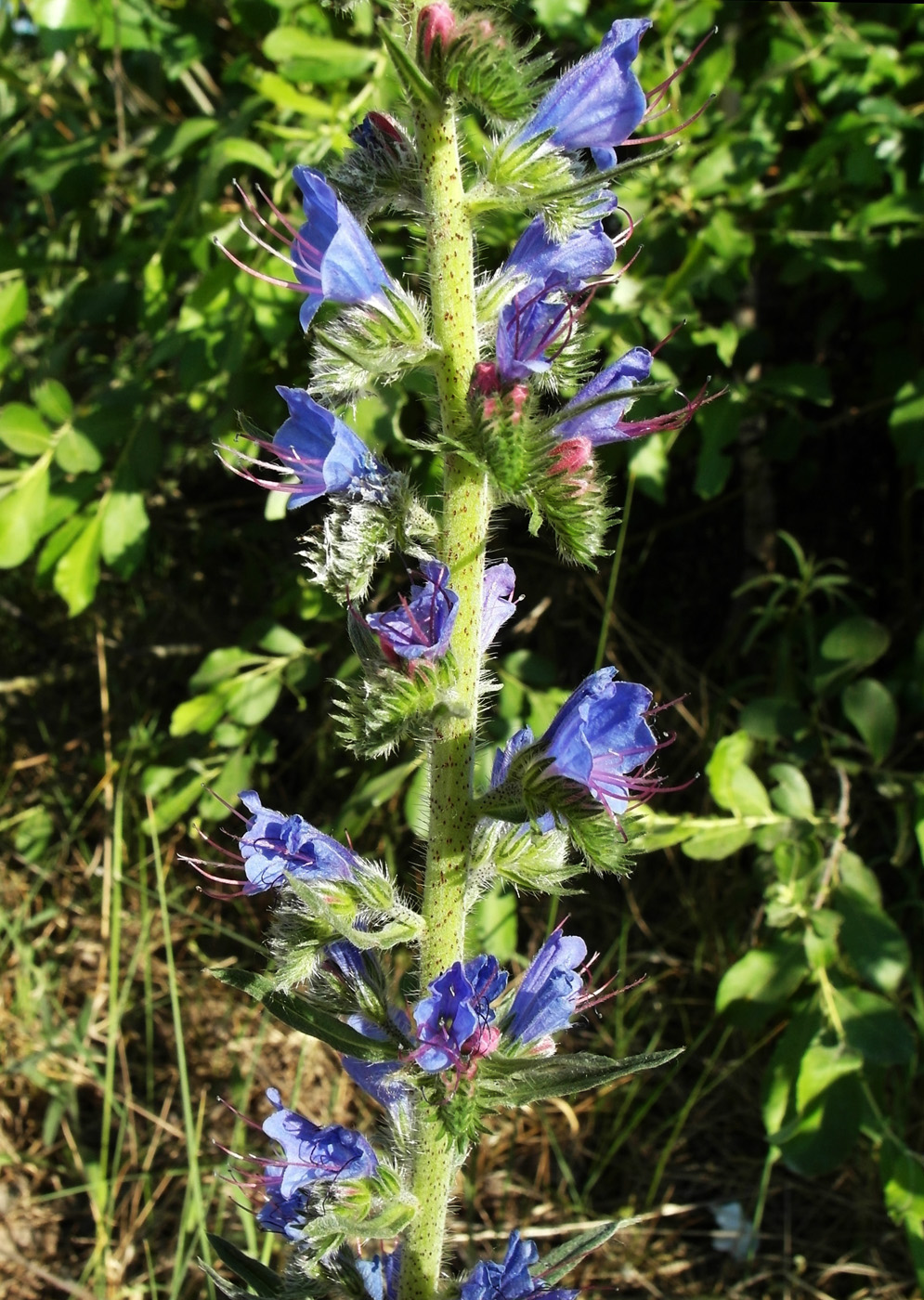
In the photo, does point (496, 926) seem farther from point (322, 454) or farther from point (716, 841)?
point (322, 454)

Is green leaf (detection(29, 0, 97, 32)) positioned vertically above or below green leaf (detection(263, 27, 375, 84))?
above

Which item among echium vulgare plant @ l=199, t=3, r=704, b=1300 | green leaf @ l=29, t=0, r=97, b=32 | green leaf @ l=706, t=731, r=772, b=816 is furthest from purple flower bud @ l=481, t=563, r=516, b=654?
green leaf @ l=29, t=0, r=97, b=32

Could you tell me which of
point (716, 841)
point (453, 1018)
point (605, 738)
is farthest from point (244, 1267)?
point (716, 841)

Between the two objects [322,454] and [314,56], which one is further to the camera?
[314,56]

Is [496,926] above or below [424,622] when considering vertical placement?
below

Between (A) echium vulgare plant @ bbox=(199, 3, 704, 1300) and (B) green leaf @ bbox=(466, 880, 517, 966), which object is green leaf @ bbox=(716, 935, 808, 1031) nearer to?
(B) green leaf @ bbox=(466, 880, 517, 966)
